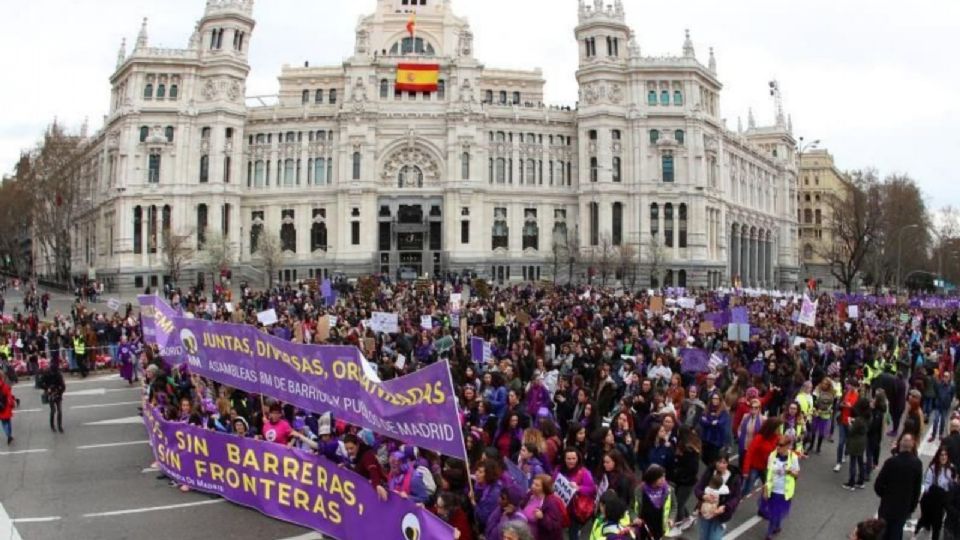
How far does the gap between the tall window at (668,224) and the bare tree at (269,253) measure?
36055mm

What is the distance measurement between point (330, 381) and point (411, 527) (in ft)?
9.30

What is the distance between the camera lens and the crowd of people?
32.4ft

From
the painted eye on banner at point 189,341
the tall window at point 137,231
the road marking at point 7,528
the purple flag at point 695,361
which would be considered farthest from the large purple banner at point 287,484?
the tall window at point 137,231

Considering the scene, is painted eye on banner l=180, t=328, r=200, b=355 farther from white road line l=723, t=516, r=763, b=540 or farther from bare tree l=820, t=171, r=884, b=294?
bare tree l=820, t=171, r=884, b=294

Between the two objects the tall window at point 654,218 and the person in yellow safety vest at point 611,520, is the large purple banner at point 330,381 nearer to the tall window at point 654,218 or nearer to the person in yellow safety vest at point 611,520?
the person in yellow safety vest at point 611,520

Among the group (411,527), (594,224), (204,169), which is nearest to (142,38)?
(204,169)

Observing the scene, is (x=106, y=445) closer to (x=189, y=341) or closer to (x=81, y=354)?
(x=189, y=341)

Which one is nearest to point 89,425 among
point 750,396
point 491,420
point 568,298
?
point 491,420

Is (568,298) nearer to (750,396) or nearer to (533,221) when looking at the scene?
(750,396)

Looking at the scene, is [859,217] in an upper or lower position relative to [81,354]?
upper

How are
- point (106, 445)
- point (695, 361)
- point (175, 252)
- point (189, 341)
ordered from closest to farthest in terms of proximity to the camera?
1. point (189, 341)
2. point (106, 445)
3. point (695, 361)
4. point (175, 252)

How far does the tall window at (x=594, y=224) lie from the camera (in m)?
77.6

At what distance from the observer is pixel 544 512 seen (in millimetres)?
9070

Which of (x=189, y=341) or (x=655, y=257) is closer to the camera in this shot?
(x=189, y=341)
